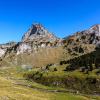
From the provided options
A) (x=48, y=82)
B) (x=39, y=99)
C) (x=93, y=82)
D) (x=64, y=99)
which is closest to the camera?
(x=39, y=99)

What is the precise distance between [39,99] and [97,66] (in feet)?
329

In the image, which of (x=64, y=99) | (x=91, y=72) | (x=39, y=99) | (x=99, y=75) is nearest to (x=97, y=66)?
(x=91, y=72)

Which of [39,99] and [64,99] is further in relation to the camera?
[64,99]

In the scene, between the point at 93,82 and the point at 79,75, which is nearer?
the point at 93,82

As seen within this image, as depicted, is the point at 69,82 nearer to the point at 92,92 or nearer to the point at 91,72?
the point at 91,72

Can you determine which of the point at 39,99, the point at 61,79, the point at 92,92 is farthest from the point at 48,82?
the point at 39,99

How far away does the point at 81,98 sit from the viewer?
124 m

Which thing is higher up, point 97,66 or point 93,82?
point 97,66

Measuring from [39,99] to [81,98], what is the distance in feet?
86.9

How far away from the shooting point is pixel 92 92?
148 metres

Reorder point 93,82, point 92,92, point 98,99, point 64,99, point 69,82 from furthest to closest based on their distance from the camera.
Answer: point 69,82
point 93,82
point 92,92
point 98,99
point 64,99

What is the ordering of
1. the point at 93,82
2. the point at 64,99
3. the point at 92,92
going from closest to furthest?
the point at 64,99 → the point at 92,92 → the point at 93,82

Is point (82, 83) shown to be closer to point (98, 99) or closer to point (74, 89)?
point (74, 89)

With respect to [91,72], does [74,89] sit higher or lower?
lower
